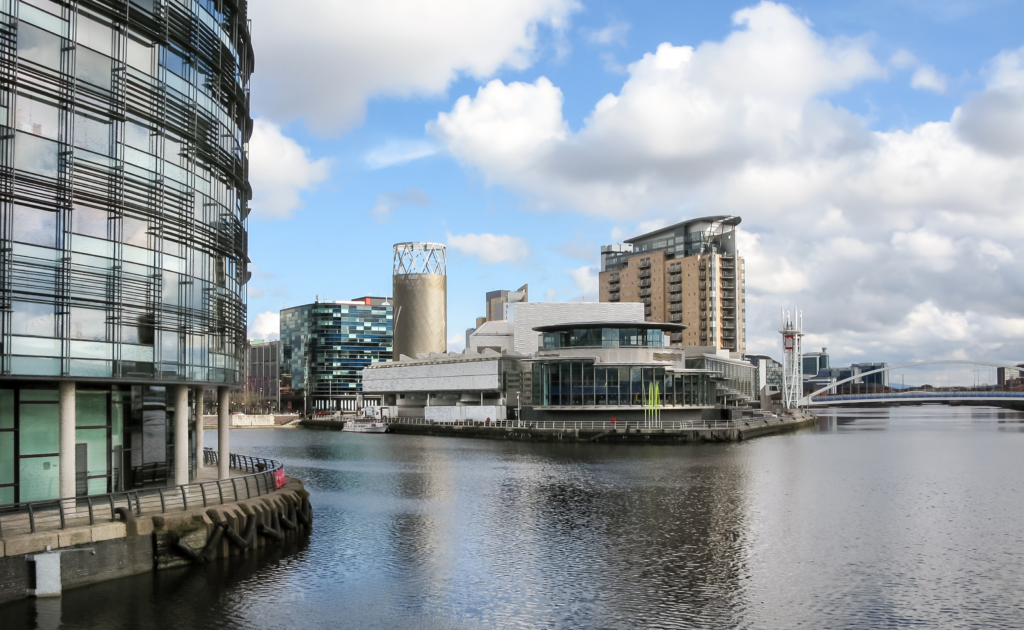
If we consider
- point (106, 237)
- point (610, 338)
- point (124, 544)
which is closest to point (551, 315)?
point (610, 338)

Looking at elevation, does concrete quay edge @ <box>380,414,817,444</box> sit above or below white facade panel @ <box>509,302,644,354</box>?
below

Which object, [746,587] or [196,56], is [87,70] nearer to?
[196,56]

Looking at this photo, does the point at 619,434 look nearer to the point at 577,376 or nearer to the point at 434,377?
the point at 577,376

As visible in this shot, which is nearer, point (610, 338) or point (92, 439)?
point (92, 439)

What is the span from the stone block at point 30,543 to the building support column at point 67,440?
14.1 feet

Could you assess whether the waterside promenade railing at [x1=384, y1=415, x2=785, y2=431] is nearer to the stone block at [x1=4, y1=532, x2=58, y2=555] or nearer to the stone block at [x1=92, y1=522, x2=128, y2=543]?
the stone block at [x1=92, y1=522, x2=128, y2=543]

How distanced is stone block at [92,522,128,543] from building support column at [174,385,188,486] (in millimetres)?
9935

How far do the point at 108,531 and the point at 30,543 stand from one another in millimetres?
2646

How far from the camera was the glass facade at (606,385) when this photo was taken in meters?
120

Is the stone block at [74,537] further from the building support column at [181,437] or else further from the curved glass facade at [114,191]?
the building support column at [181,437]

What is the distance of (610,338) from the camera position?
12331cm

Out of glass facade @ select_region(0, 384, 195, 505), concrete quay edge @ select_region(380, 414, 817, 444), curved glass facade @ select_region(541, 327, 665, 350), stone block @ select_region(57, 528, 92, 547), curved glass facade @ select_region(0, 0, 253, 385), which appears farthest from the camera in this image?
curved glass facade @ select_region(541, 327, 665, 350)

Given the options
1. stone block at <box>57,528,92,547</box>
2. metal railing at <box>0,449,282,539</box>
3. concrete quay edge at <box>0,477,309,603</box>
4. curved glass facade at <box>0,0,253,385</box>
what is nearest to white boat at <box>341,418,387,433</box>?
curved glass facade at <box>0,0,253,385</box>

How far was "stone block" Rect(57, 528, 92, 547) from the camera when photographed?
26312 mm
